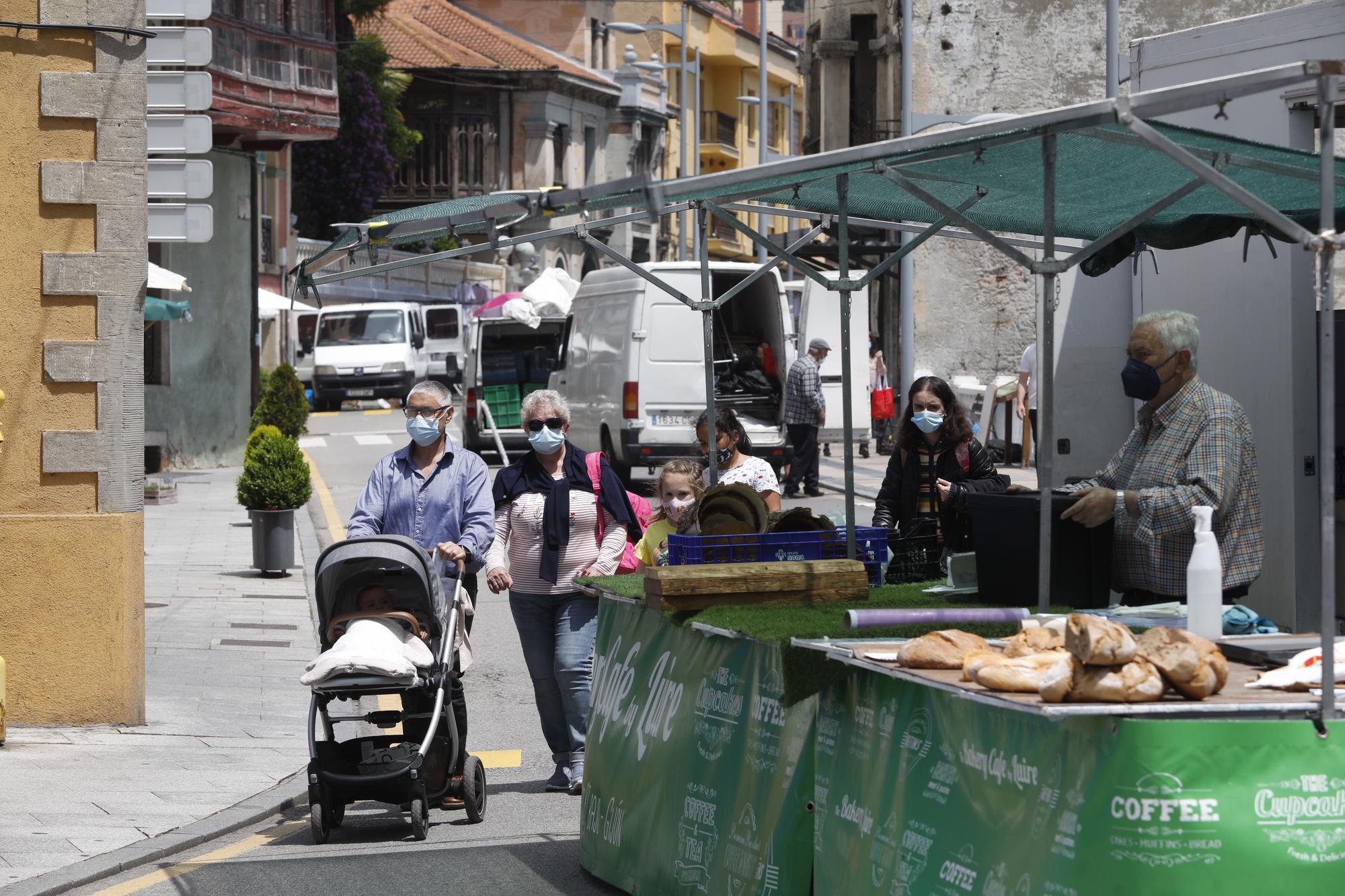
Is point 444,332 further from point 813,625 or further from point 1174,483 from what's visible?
point 813,625

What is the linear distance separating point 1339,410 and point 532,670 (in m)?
4.42

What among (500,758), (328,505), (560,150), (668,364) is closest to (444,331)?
(560,150)

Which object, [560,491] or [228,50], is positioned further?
[228,50]

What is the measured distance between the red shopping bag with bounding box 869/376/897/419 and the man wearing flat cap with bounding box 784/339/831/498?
5.35m

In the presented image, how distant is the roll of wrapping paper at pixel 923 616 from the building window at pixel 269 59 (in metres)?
26.5

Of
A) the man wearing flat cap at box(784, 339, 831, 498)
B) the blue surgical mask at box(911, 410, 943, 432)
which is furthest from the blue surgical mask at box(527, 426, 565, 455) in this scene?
the man wearing flat cap at box(784, 339, 831, 498)

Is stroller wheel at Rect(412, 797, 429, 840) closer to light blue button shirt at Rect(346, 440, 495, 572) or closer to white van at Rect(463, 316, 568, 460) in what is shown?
light blue button shirt at Rect(346, 440, 495, 572)

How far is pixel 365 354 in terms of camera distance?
4538 centimetres

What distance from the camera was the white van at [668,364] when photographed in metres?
22.4

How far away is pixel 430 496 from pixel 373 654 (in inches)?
56.0

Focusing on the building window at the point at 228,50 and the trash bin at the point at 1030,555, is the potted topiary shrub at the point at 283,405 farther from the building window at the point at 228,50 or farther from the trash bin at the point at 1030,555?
the trash bin at the point at 1030,555

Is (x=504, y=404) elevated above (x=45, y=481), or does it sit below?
above

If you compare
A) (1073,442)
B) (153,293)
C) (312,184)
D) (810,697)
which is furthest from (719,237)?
(810,697)

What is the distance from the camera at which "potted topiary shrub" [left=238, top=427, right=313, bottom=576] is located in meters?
17.1
